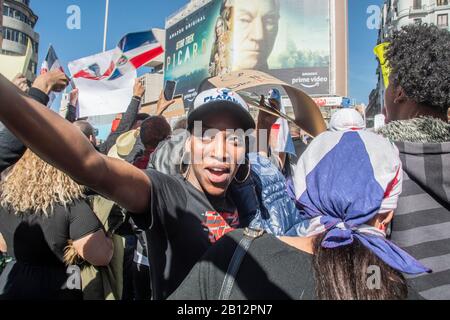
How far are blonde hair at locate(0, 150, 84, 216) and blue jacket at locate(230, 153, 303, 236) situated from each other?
38.6 inches

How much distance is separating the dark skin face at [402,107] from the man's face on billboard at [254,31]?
4383 cm

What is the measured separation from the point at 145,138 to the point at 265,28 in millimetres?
45214

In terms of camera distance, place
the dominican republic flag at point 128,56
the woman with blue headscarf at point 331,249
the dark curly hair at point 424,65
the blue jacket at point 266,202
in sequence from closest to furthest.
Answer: the woman with blue headscarf at point 331,249 < the dark curly hair at point 424,65 < the blue jacket at point 266,202 < the dominican republic flag at point 128,56

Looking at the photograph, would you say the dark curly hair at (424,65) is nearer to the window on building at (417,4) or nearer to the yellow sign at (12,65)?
the yellow sign at (12,65)

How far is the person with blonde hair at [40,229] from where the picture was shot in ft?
7.29

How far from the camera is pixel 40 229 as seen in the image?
222 centimetres

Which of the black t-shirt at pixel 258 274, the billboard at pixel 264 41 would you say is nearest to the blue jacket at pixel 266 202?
the black t-shirt at pixel 258 274

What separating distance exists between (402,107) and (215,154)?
908mm

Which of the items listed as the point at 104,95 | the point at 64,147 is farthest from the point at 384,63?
the point at 104,95

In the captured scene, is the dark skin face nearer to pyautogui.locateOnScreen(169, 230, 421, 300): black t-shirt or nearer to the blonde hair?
pyautogui.locateOnScreen(169, 230, 421, 300): black t-shirt

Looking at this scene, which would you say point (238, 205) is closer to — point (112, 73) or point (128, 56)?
point (112, 73)

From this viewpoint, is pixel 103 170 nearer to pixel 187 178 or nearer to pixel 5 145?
pixel 187 178

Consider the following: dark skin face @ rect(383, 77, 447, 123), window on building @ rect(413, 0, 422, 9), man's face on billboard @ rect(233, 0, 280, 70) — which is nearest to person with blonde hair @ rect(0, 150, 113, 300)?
dark skin face @ rect(383, 77, 447, 123)

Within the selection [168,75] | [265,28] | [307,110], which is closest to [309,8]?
[265,28]
